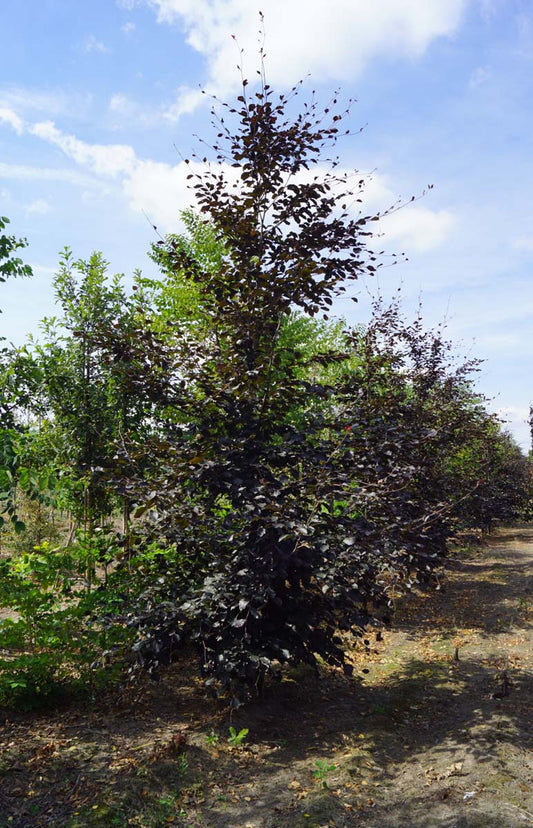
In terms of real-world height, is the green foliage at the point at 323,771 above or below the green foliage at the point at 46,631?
below

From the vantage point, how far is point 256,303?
532 centimetres

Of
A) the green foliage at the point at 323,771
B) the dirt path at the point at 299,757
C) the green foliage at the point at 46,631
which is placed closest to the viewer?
the dirt path at the point at 299,757

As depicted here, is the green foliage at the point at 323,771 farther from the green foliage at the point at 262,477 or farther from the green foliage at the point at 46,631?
the green foliage at the point at 46,631

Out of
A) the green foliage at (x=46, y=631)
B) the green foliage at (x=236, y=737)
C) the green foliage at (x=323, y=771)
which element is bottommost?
the green foliage at (x=323, y=771)

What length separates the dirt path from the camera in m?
3.73

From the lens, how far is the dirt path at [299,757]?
3.73 metres

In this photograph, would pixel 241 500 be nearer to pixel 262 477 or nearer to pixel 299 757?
pixel 262 477

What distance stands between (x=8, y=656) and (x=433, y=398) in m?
9.29

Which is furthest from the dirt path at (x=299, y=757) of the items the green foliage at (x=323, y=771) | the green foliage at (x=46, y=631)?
the green foliage at (x=46, y=631)

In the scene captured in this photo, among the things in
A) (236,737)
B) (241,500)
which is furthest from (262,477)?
(236,737)

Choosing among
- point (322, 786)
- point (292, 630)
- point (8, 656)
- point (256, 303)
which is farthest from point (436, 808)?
point (8, 656)

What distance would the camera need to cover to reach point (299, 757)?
14.9 feet

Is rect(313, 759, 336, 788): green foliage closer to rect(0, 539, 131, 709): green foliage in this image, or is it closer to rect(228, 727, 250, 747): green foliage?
rect(228, 727, 250, 747): green foliage

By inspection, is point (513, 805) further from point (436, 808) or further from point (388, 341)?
point (388, 341)
